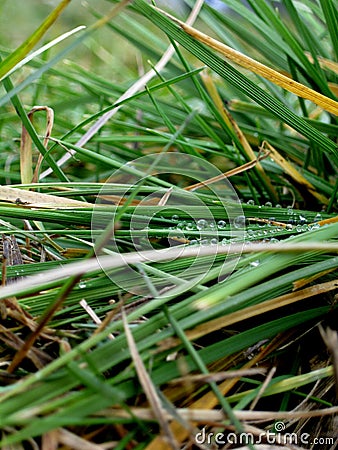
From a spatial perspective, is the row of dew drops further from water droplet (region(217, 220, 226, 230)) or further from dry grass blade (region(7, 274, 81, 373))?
dry grass blade (region(7, 274, 81, 373))

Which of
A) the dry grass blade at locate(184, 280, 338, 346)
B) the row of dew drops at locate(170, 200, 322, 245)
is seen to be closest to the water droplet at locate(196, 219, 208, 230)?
the row of dew drops at locate(170, 200, 322, 245)

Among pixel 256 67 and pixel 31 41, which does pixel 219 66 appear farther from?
pixel 31 41

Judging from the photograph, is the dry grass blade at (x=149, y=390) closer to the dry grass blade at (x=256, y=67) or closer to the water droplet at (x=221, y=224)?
the water droplet at (x=221, y=224)

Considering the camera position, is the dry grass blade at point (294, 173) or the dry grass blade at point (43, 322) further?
the dry grass blade at point (294, 173)

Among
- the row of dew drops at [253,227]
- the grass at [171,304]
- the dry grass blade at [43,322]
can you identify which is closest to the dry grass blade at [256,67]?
the grass at [171,304]

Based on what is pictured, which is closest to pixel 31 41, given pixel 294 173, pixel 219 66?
pixel 219 66

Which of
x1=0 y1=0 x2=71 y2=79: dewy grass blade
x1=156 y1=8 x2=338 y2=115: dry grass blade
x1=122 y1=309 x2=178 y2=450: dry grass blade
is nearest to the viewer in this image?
x1=122 y1=309 x2=178 y2=450: dry grass blade
